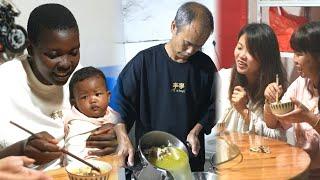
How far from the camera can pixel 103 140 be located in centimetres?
83

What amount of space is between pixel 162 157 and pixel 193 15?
252 millimetres

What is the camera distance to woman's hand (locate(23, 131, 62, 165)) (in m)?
0.81

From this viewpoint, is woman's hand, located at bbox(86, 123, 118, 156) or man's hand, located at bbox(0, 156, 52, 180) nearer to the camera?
man's hand, located at bbox(0, 156, 52, 180)

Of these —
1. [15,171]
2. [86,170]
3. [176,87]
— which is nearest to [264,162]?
[176,87]

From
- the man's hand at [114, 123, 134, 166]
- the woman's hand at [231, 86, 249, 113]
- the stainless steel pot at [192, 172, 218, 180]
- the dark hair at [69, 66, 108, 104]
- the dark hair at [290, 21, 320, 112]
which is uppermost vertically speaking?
the dark hair at [290, 21, 320, 112]

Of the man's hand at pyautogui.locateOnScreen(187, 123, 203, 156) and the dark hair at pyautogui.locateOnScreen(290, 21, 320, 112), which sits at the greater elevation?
the dark hair at pyautogui.locateOnScreen(290, 21, 320, 112)

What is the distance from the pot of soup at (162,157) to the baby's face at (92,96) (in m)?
0.09

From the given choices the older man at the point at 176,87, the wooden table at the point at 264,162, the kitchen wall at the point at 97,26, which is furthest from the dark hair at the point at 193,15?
the wooden table at the point at 264,162

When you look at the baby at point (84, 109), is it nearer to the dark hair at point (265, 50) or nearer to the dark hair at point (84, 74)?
the dark hair at point (84, 74)

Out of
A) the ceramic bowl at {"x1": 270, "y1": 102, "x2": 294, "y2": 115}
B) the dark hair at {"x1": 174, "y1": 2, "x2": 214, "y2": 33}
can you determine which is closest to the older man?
the dark hair at {"x1": 174, "y1": 2, "x2": 214, "y2": 33}

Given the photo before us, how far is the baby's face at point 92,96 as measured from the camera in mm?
787

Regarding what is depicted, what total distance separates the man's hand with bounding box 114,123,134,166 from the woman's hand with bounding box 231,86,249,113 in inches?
8.1

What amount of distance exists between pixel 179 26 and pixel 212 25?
6 centimetres

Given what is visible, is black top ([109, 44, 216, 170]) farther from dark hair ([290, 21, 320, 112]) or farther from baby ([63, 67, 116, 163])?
dark hair ([290, 21, 320, 112])
